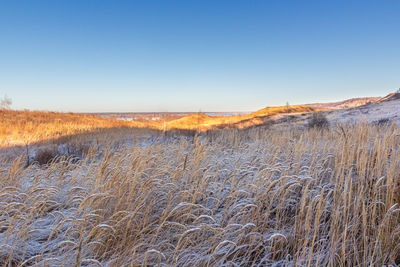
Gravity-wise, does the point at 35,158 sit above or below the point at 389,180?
below

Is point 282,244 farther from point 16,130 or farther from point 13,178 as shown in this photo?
point 16,130

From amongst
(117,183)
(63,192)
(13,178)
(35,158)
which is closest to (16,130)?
(35,158)

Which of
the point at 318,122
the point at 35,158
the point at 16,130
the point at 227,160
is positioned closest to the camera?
the point at 227,160

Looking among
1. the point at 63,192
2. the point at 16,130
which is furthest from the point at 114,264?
the point at 16,130

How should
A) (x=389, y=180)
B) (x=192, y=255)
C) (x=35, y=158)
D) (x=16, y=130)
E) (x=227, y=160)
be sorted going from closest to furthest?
1. (x=192, y=255)
2. (x=389, y=180)
3. (x=227, y=160)
4. (x=35, y=158)
5. (x=16, y=130)

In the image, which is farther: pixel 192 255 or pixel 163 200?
pixel 163 200

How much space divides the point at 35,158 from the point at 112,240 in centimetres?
675

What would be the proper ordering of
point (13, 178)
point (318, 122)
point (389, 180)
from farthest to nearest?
point (318, 122), point (13, 178), point (389, 180)

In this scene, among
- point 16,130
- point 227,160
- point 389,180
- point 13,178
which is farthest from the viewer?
point 16,130

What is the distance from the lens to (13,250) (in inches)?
67.7

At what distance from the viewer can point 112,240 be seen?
188cm

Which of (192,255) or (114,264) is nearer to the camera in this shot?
(114,264)

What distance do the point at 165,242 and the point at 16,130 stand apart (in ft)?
44.7

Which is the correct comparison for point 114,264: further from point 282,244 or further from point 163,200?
point 282,244
